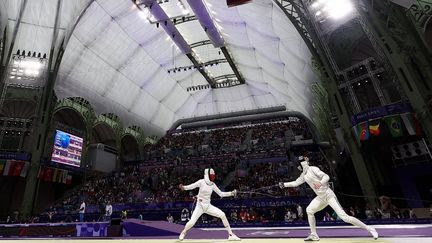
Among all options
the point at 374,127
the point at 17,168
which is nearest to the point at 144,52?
the point at 17,168

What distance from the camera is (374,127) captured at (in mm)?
16953

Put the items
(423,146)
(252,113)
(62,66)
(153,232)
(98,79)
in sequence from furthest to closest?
(252,113)
(98,79)
(62,66)
(423,146)
(153,232)

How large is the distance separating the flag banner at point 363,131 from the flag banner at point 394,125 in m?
1.20

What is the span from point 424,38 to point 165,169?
2745cm

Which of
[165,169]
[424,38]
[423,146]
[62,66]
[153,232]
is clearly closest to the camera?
[153,232]

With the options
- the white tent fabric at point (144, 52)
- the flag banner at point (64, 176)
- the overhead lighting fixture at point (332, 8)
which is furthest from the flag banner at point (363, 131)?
the flag banner at point (64, 176)

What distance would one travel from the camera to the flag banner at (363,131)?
17.2 meters

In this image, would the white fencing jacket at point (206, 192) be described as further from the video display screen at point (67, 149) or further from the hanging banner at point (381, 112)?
the video display screen at point (67, 149)

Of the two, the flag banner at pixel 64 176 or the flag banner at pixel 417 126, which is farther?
the flag banner at pixel 64 176

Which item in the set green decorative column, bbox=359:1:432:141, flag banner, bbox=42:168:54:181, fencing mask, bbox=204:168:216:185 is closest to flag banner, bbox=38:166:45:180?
flag banner, bbox=42:168:54:181

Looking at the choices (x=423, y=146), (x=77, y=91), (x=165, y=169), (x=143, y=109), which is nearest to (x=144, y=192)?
(x=165, y=169)

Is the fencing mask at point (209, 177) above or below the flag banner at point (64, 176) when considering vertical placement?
below

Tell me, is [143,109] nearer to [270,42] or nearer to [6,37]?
[6,37]

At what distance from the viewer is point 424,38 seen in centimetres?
1606
